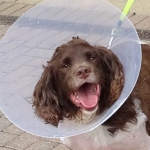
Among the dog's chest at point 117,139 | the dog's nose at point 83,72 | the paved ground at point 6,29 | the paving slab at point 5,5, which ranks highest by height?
the dog's nose at point 83,72

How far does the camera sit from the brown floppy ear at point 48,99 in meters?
3.07

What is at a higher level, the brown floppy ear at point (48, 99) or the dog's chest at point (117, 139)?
the brown floppy ear at point (48, 99)

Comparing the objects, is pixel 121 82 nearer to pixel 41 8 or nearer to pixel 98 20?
pixel 98 20

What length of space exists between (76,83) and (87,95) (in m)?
0.11

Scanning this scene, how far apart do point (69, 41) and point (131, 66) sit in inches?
15.6

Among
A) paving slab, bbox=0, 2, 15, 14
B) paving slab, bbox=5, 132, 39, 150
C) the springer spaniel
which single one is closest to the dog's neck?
the springer spaniel

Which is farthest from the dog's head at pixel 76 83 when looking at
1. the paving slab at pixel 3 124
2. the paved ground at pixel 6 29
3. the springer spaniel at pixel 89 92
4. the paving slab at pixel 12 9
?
the paving slab at pixel 12 9

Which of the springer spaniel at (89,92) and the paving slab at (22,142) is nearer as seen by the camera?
the springer spaniel at (89,92)

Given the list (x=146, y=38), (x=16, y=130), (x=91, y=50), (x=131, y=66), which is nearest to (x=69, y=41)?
(x=91, y=50)

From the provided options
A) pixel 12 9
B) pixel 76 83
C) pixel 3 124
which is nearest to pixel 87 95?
pixel 76 83

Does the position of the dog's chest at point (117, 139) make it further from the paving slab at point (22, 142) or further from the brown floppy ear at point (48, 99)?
the paving slab at point (22, 142)

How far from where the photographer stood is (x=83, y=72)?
9.18 feet

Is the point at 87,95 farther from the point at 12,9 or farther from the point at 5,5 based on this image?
the point at 5,5

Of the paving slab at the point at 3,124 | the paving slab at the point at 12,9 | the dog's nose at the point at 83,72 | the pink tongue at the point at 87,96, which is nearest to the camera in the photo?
the dog's nose at the point at 83,72
